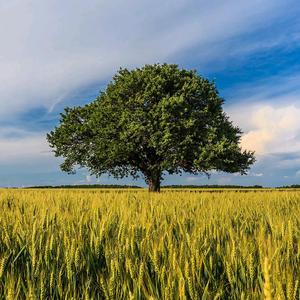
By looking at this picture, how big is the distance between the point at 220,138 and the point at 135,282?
2795cm

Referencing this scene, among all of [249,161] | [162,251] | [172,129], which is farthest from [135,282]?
[249,161]

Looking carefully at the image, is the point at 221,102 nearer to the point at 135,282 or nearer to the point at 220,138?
the point at 220,138

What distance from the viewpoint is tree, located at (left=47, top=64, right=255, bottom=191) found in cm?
2856

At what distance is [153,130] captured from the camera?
28.5 m

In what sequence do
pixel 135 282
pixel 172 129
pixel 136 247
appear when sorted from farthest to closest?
pixel 172 129 < pixel 136 247 < pixel 135 282

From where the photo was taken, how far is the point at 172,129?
93.9 ft

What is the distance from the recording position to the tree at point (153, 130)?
28.6m

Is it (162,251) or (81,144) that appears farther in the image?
(81,144)

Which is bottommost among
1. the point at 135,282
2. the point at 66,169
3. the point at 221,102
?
the point at 135,282

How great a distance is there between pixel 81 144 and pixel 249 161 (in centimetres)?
1320

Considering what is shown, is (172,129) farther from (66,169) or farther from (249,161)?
(66,169)

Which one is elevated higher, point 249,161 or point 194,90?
point 194,90

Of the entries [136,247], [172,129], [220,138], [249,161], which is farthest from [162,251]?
[249,161]

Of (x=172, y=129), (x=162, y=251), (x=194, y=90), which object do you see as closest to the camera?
(x=162, y=251)
